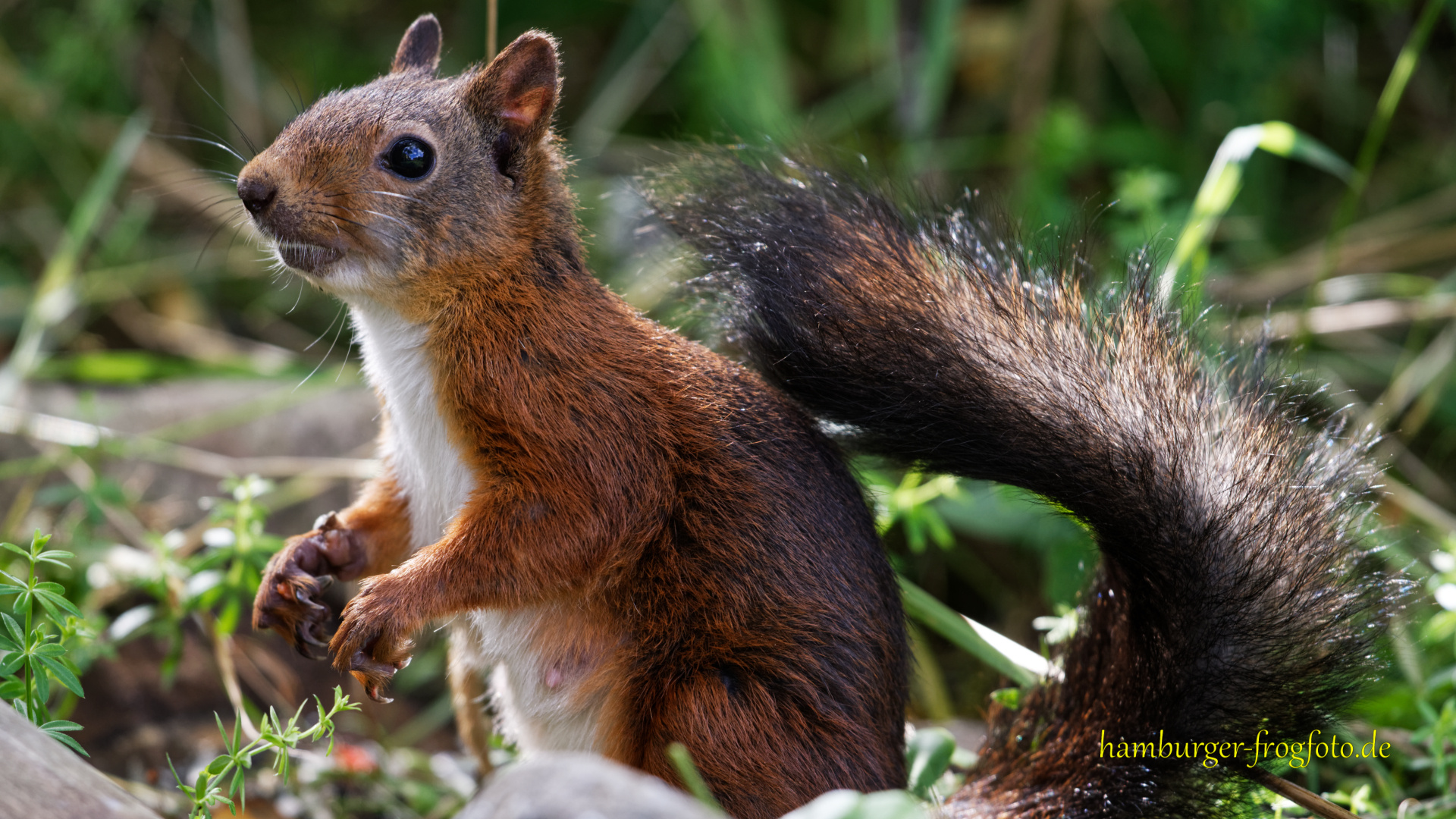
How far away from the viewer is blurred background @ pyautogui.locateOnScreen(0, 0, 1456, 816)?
216 centimetres

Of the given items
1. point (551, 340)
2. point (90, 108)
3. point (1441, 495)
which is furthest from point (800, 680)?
point (90, 108)

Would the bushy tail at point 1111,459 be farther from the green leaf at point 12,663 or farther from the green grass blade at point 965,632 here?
the green leaf at point 12,663

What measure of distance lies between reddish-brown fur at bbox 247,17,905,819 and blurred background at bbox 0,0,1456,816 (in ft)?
0.73

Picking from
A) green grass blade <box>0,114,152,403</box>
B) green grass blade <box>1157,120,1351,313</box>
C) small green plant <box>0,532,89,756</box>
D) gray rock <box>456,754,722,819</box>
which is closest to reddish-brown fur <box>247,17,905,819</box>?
small green plant <box>0,532,89,756</box>

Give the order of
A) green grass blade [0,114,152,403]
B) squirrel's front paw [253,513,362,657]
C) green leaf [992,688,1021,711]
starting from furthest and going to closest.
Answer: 1. green grass blade [0,114,152,403]
2. green leaf [992,688,1021,711]
3. squirrel's front paw [253,513,362,657]

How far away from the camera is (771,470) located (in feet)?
5.87

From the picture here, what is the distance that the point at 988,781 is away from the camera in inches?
73.6

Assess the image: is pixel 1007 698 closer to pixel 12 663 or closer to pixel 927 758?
pixel 927 758

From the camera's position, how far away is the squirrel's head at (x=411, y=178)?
1.68m

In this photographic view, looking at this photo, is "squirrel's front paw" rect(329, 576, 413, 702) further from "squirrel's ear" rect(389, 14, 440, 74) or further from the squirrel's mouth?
"squirrel's ear" rect(389, 14, 440, 74)

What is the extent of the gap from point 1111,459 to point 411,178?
105 cm

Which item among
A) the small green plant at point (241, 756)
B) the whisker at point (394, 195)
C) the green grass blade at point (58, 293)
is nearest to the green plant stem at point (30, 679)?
the small green plant at point (241, 756)

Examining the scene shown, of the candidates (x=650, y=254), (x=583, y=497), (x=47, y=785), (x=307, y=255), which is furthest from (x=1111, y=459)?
(x=47, y=785)

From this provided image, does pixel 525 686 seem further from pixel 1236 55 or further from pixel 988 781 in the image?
pixel 1236 55
